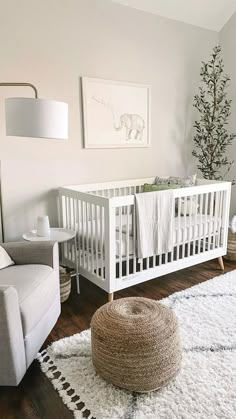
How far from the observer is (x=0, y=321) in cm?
156

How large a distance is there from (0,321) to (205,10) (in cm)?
368

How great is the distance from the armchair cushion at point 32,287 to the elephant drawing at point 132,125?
Result: 5.82ft

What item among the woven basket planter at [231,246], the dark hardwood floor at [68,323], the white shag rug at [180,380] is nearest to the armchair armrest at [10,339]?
the dark hardwood floor at [68,323]

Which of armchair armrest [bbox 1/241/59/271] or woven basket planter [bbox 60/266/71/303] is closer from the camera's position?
armchair armrest [bbox 1/241/59/271]

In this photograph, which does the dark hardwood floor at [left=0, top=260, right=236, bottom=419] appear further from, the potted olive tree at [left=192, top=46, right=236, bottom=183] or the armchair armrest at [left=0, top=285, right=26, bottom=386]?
the potted olive tree at [left=192, top=46, right=236, bottom=183]

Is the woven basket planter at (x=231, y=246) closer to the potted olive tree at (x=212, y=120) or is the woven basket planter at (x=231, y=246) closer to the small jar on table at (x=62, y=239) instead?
the potted olive tree at (x=212, y=120)

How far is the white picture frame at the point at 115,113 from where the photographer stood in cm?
306

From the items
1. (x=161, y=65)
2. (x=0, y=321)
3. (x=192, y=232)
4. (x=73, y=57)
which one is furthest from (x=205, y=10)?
(x=0, y=321)

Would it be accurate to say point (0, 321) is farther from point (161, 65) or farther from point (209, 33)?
point (209, 33)

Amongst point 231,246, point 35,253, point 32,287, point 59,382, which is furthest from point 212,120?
point 59,382

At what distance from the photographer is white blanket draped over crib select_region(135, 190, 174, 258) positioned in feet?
8.28

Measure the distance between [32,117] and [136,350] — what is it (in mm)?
1386

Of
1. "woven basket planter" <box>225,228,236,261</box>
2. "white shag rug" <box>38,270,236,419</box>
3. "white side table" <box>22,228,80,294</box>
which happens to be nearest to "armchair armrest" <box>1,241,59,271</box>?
"white side table" <box>22,228,80,294</box>

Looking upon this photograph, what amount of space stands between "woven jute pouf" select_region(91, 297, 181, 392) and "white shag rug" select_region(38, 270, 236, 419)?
71 mm
